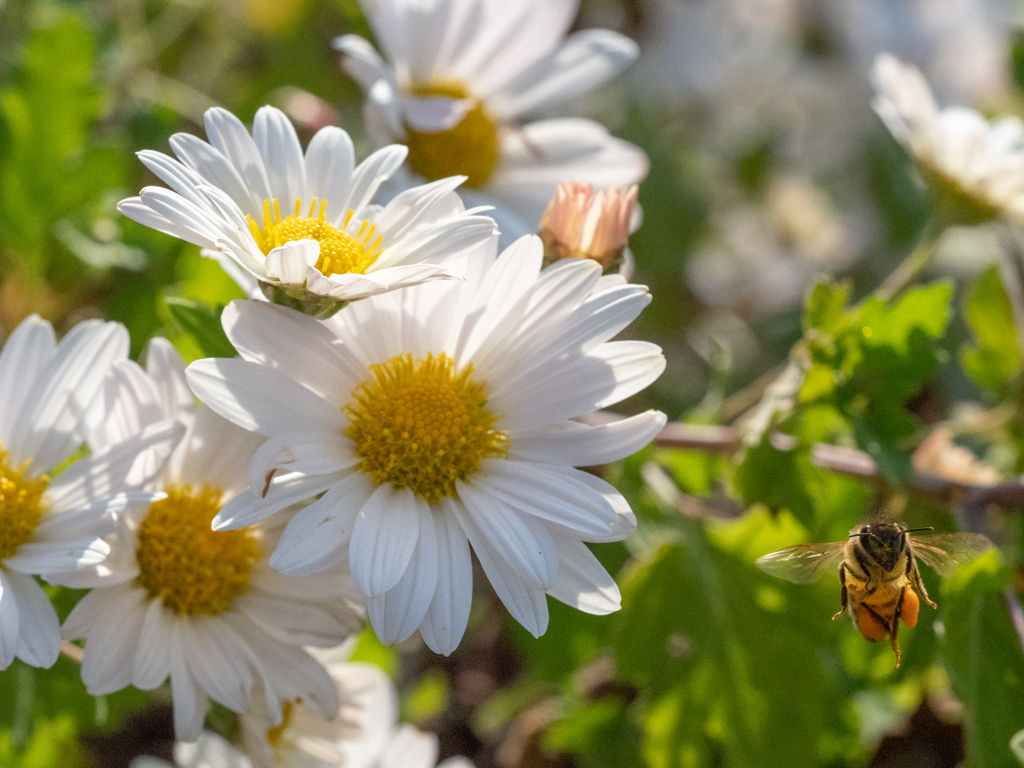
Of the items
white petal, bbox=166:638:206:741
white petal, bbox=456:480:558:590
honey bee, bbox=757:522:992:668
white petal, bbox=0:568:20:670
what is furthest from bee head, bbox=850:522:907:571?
white petal, bbox=0:568:20:670

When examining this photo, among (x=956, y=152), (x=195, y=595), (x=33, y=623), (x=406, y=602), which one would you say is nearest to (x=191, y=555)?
(x=195, y=595)

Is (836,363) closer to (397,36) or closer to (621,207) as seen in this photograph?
(621,207)

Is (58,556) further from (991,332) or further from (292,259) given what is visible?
(991,332)

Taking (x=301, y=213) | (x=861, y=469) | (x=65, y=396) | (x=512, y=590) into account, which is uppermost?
(x=301, y=213)

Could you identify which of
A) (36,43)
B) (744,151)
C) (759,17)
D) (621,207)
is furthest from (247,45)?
(621,207)

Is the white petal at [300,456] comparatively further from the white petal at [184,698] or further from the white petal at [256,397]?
the white petal at [184,698]
